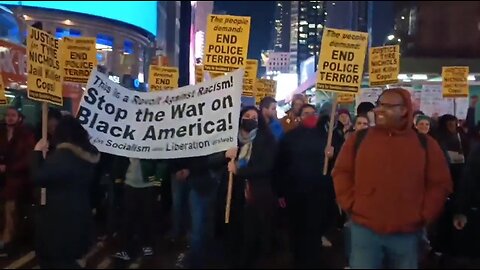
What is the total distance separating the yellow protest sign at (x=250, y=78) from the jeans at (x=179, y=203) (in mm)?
3681

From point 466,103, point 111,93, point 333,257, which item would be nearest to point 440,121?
point 333,257

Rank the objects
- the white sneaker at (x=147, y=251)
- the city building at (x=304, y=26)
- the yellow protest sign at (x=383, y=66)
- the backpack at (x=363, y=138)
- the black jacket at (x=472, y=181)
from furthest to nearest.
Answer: the city building at (x=304, y=26), the yellow protest sign at (x=383, y=66), the white sneaker at (x=147, y=251), the black jacket at (x=472, y=181), the backpack at (x=363, y=138)

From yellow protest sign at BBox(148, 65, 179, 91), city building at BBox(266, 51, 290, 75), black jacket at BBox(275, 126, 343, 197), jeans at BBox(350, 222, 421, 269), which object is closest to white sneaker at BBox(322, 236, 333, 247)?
black jacket at BBox(275, 126, 343, 197)

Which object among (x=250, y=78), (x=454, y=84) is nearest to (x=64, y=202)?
(x=250, y=78)

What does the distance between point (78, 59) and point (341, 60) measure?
11.4ft

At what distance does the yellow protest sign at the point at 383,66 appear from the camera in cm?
1166

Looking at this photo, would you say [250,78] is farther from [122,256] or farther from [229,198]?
[229,198]

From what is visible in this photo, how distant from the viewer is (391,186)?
501 cm

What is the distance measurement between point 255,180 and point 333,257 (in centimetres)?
172

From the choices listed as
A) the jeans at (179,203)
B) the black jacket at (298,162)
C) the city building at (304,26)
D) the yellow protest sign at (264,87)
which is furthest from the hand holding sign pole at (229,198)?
the city building at (304,26)

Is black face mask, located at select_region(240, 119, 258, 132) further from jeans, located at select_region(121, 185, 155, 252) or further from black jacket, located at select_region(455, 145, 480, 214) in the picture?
black jacket, located at select_region(455, 145, 480, 214)

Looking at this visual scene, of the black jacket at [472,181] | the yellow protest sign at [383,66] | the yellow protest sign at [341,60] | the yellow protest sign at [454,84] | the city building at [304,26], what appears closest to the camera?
the black jacket at [472,181]

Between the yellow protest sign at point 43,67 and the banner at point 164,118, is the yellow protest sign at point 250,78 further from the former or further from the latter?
the banner at point 164,118

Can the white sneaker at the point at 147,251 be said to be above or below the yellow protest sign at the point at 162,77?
below
